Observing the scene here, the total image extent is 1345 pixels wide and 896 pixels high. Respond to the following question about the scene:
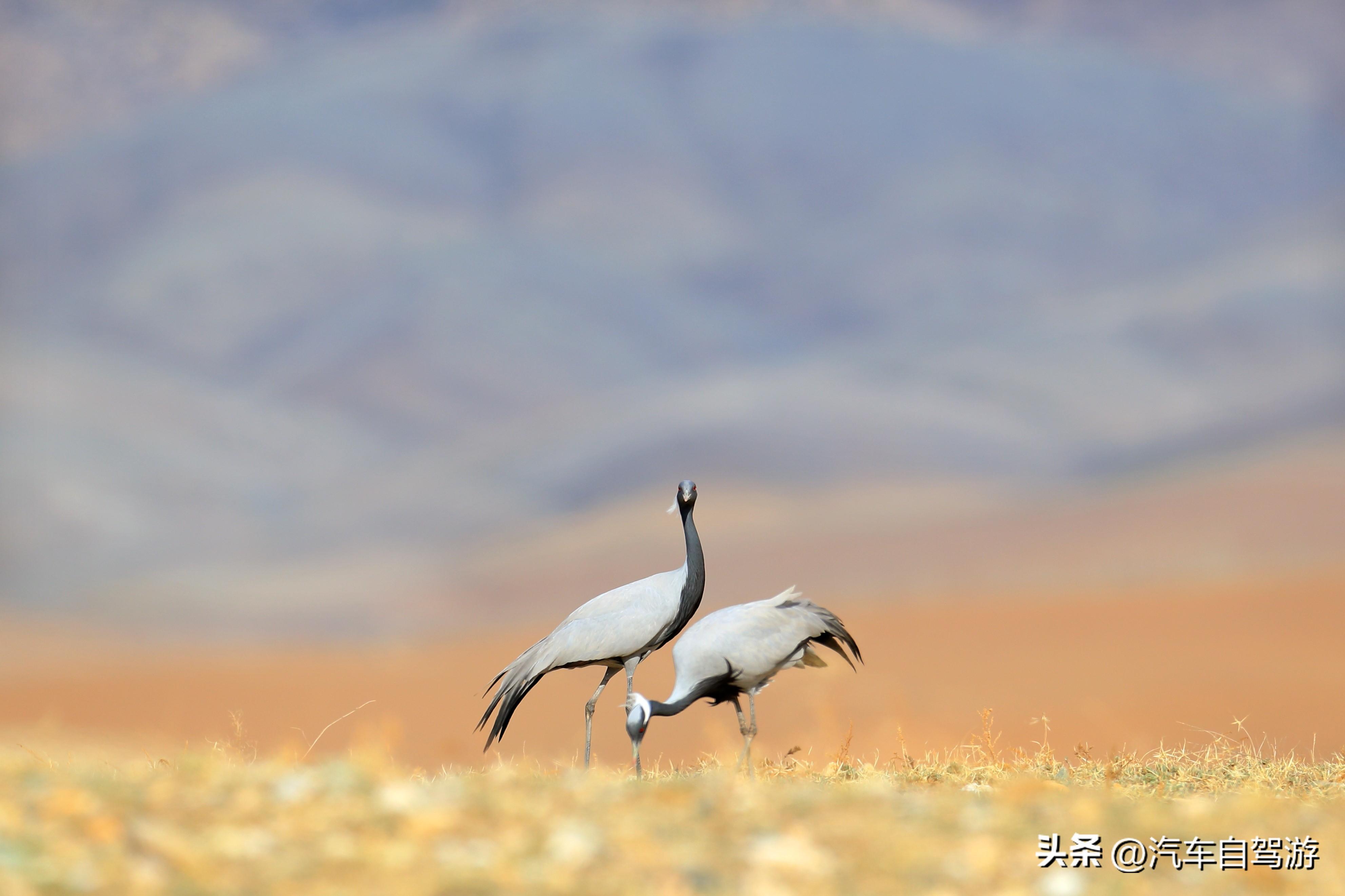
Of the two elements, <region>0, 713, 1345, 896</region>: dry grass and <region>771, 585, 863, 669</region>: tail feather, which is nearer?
<region>0, 713, 1345, 896</region>: dry grass

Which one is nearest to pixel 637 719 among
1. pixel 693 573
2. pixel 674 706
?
pixel 674 706

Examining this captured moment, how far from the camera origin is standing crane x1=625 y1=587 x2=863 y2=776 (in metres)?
10.6

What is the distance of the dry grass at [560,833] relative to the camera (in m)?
4.59

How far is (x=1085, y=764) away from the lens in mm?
10969

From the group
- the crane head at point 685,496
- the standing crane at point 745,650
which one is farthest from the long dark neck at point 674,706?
the crane head at point 685,496

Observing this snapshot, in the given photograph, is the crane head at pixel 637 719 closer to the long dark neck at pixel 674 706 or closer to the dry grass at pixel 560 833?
the long dark neck at pixel 674 706

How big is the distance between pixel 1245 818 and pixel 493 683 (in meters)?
7.04

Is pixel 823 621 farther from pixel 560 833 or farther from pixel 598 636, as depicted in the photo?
pixel 560 833

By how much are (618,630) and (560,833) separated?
19.9 ft

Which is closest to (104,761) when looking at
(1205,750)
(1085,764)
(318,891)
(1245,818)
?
(318,891)

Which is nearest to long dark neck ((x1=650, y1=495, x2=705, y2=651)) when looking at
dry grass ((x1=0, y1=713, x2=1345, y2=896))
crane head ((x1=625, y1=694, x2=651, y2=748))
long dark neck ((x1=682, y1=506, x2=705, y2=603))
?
long dark neck ((x1=682, y1=506, x2=705, y2=603))

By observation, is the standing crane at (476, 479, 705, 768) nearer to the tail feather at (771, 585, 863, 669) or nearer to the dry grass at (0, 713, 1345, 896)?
the tail feather at (771, 585, 863, 669)

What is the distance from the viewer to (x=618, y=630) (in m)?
11.1

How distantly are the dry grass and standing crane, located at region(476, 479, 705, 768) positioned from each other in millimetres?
4085
